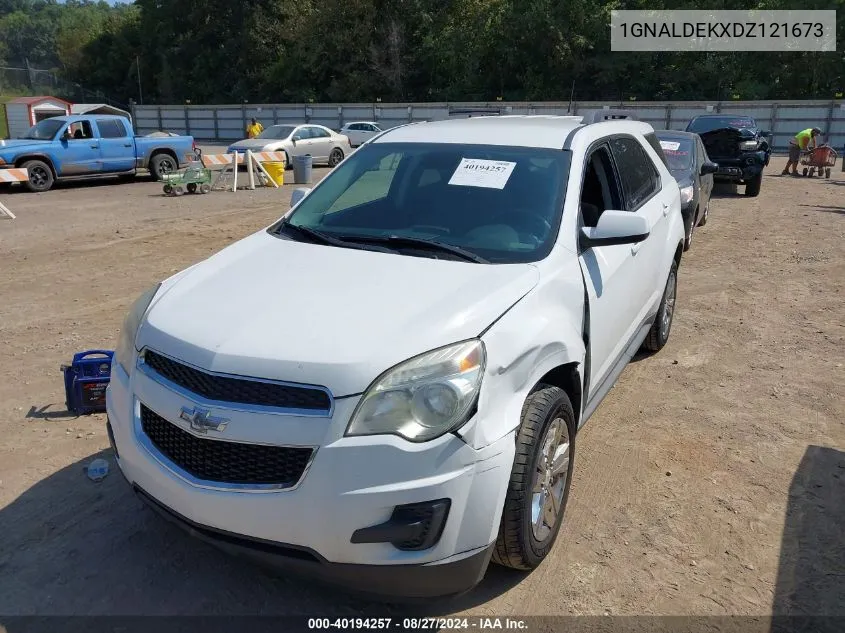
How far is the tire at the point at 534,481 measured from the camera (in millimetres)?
2639

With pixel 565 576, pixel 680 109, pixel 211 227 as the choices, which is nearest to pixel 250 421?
pixel 565 576

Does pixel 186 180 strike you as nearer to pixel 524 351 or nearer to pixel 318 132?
pixel 318 132

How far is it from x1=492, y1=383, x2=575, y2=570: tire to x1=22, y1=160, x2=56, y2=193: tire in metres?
16.2

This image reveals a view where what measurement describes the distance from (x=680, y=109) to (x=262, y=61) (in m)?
A: 38.6

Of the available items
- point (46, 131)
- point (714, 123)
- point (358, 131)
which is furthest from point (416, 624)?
point (358, 131)

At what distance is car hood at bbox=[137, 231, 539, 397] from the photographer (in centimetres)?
241

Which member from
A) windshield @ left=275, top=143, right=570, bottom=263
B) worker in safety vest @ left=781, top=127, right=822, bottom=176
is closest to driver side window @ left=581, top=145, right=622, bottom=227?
windshield @ left=275, top=143, right=570, bottom=263

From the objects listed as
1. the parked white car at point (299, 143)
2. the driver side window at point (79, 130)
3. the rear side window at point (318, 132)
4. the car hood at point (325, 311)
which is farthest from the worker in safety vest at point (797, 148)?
the car hood at point (325, 311)

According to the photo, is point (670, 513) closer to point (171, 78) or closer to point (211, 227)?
point (211, 227)

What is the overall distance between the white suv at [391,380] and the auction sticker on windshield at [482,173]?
12 mm

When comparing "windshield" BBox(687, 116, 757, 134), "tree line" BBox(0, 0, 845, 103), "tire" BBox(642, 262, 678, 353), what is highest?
"tree line" BBox(0, 0, 845, 103)

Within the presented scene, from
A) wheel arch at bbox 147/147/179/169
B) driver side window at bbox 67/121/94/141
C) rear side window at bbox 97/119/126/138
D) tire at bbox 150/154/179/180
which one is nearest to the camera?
driver side window at bbox 67/121/94/141

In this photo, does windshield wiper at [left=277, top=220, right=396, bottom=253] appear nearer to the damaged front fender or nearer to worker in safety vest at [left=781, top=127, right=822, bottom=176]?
the damaged front fender

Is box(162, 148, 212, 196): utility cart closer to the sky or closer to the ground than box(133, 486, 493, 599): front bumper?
closer to the sky
